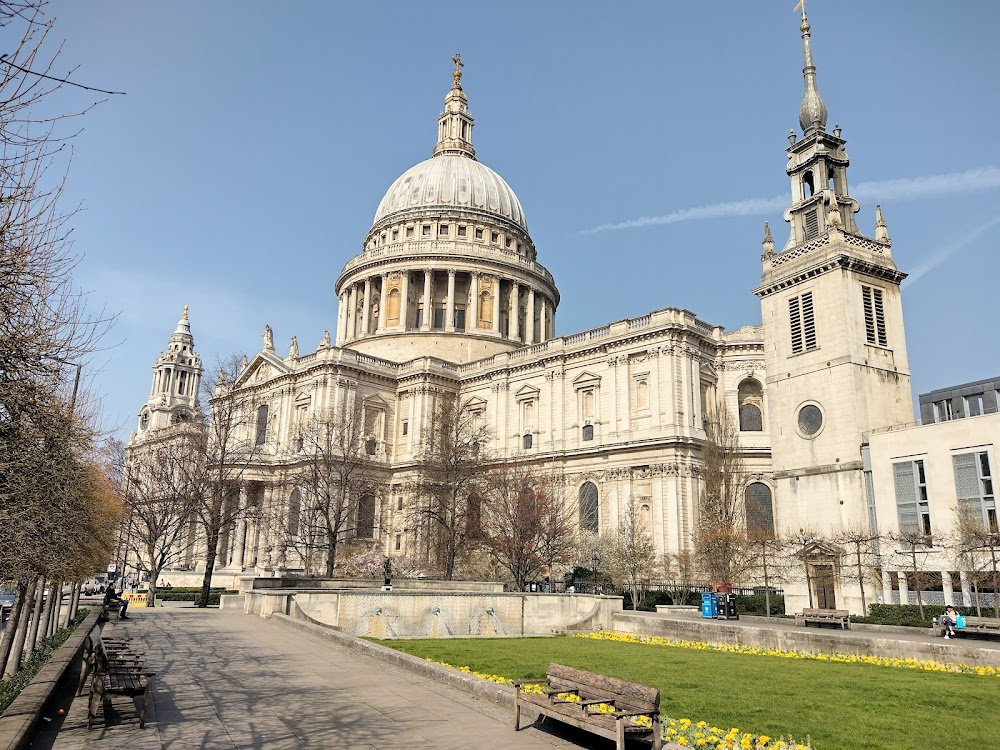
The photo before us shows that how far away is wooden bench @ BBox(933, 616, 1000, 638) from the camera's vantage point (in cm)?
2166

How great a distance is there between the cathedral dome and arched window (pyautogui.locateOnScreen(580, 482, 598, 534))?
38.7m

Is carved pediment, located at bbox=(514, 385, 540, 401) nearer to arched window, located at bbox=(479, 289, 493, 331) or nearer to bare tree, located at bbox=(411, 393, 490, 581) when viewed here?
bare tree, located at bbox=(411, 393, 490, 581)

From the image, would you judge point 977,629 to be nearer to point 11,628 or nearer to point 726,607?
point 726,607

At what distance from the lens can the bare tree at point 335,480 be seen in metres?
43.2

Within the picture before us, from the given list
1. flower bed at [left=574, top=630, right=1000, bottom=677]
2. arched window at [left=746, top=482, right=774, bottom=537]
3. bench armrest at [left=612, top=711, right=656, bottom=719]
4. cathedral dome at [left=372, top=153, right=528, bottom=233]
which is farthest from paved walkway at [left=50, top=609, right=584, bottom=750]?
cathedral dome at [left=372, top=153, right=528, bottom=233]

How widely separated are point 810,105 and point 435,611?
3494 centimetres

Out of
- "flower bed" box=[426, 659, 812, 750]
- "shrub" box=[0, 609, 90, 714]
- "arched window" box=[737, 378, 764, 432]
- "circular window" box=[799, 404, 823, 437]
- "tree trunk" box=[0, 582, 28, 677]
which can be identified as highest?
"arched window" box=[737, 378, 764, 432]

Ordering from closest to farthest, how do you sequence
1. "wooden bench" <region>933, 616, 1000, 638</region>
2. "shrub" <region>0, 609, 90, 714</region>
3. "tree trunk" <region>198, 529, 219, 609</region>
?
"shrub" <region>0, 609, 90, 714</region> < "wooden bench" <region>933, 616, 1000, 638</region> < "tree trunk" <region>198, 529, 219, 609</region>

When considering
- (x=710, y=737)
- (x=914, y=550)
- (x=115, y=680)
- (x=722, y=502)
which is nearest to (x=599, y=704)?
(x=710, y=737)

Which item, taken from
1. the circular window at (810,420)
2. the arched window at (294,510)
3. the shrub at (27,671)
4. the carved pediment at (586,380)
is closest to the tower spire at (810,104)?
the circular window at (810,420)

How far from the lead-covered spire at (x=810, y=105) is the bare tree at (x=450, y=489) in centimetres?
2735

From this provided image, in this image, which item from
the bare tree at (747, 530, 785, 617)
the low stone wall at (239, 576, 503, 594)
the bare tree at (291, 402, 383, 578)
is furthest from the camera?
the bare tree at (291, 402, 383, 578)

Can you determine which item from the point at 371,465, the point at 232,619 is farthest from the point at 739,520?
the point at 232,619

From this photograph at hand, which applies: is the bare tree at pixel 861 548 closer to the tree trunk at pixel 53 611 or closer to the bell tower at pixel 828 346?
the bell tower at pixel 828 346
